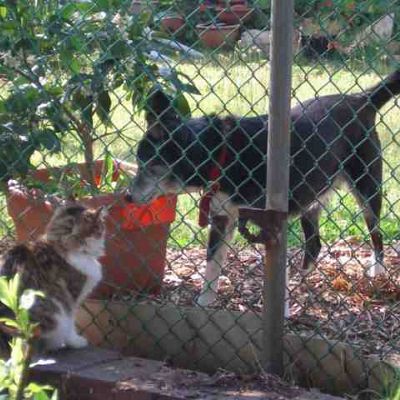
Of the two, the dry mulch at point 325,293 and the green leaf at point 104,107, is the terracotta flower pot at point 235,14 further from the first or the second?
the dry mulch at point 325,293

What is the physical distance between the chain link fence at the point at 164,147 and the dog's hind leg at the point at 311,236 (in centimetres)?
43

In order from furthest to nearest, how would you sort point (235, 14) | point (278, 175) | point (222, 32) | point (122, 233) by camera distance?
point (122, 233)
point (222, 32)
point (235, 14)
point (278, 175)

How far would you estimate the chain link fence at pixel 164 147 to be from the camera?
3.05 m

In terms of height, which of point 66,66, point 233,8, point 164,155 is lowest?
point 164,155

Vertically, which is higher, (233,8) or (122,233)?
(233,8)

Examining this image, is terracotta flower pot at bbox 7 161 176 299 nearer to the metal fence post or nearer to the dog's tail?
the metal fence post

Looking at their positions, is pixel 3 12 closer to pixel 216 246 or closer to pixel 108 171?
pixel 108 171

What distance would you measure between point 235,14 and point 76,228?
928 millimetres

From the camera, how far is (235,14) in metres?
3.05

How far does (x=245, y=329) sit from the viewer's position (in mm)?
3135

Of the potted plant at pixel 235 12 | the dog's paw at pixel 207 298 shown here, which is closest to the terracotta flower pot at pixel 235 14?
the potted plant at pixel 235 12

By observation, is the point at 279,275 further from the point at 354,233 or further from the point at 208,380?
the point at 354,233

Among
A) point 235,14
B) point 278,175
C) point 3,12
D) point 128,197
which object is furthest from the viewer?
point 128,197

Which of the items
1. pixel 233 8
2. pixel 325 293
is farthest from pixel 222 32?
pixel 325 293
